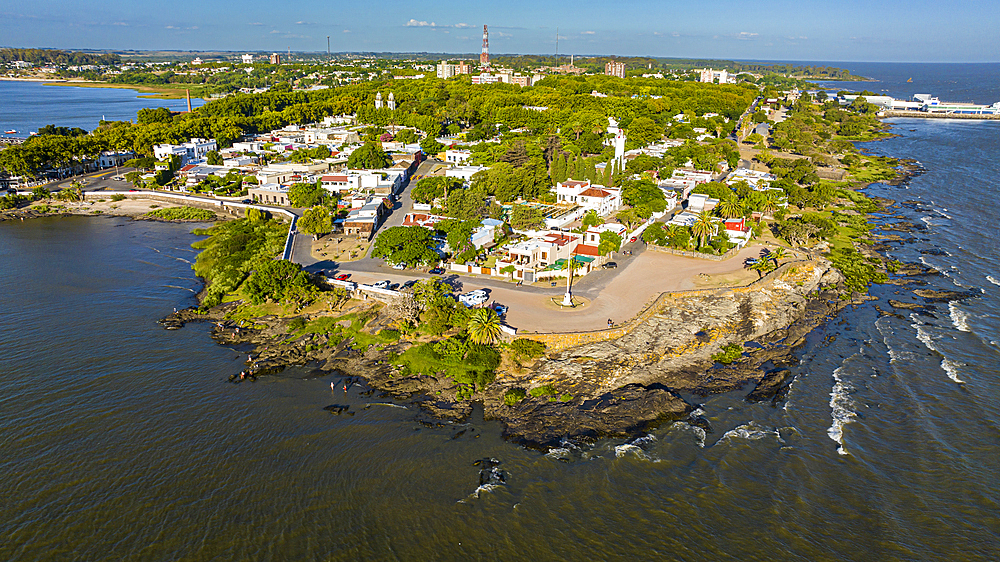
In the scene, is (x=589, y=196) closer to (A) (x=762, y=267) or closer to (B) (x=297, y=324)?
(A) (x=762, y=267)

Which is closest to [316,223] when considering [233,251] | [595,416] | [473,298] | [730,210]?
[233,251]

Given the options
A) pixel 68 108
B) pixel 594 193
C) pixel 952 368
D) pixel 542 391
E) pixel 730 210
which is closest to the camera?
pixel 542 391

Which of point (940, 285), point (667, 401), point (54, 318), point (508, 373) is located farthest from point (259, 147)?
point (940, 285)

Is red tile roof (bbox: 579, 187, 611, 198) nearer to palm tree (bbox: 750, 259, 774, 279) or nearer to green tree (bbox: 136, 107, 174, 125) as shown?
palm tree (bbox: 750, 259, 774, 279)

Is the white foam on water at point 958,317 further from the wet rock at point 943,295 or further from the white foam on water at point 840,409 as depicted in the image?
the white foam on water at point 840,409

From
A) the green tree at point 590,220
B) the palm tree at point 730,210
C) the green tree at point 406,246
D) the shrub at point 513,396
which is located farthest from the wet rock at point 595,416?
the palm tree at point 730,210

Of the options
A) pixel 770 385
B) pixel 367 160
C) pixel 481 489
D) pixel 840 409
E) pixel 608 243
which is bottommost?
pixel 481 489

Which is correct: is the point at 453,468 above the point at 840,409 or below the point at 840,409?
below
